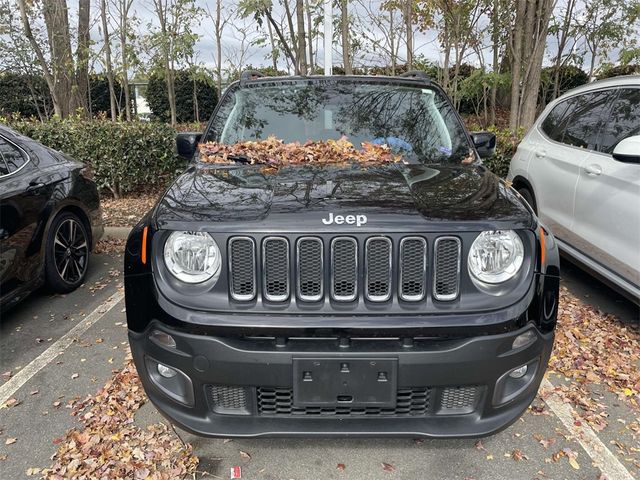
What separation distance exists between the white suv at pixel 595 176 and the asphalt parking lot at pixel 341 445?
109cm

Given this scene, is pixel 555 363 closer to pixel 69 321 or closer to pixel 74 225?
pixel 69 321

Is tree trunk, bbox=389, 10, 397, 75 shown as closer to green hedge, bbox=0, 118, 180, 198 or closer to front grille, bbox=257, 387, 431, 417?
green hedge, bbox=0, 118, 180, 198

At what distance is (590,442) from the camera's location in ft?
8.71

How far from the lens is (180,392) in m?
2.18

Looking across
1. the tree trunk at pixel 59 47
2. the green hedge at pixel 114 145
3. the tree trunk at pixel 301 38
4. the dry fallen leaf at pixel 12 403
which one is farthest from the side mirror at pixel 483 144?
the tree trunk at pixel 59 47

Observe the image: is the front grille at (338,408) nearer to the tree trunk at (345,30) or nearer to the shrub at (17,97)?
the tree trunk at (345,30)

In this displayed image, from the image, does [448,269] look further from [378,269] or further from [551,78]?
[551,78]

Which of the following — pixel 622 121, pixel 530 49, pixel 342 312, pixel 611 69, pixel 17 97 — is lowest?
pixel 342 312

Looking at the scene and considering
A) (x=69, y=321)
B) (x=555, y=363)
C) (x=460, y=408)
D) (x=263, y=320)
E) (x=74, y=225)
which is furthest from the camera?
(x=74, y=225)

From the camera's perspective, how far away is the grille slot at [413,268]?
6.78 feet

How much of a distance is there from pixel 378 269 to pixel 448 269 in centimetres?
29

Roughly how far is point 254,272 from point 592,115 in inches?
143

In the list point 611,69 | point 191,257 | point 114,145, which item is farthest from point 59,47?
point 611,69

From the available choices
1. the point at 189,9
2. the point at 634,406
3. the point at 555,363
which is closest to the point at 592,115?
the point at 555,363
